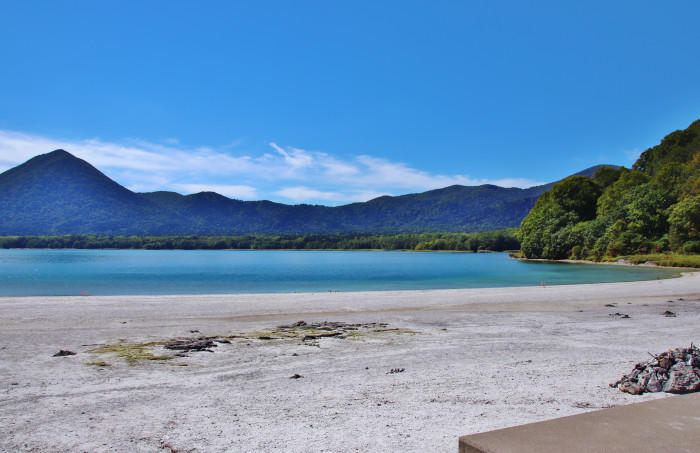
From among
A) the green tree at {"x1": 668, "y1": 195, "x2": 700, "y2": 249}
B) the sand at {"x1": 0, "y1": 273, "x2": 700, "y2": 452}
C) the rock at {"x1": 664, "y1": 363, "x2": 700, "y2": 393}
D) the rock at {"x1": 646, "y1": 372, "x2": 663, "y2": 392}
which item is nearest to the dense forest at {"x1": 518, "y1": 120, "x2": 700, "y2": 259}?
the green tree at {"x1": 668, "y1": 195, "x2": 700, "y2": 249}

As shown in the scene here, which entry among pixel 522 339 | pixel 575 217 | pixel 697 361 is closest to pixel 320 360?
pixel 522 339

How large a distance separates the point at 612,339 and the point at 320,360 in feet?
24.4

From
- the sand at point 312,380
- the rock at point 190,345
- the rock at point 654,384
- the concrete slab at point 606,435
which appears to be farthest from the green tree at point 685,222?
the concrete slab at point 606,435

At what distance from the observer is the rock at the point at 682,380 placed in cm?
657

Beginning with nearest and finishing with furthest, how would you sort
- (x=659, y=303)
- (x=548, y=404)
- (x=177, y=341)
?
(x=548, y=404) < (x=177, y=341) < (x=659, y=303)

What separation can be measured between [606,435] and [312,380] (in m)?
5.65

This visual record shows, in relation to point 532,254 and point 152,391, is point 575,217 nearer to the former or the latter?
point 532,254

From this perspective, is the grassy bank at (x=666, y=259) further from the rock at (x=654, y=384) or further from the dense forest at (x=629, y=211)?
the rock at (x=654, y=384)

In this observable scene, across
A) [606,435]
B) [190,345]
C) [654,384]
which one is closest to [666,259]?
[654,384]

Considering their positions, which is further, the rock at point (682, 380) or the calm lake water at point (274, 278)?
the calm lake water at point (274, 278)

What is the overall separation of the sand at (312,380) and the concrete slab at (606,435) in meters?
1.90

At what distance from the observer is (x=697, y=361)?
708cm

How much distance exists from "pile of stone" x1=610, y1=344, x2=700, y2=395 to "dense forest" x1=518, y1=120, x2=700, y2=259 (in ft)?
218

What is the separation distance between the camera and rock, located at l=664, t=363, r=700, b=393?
6.57m
